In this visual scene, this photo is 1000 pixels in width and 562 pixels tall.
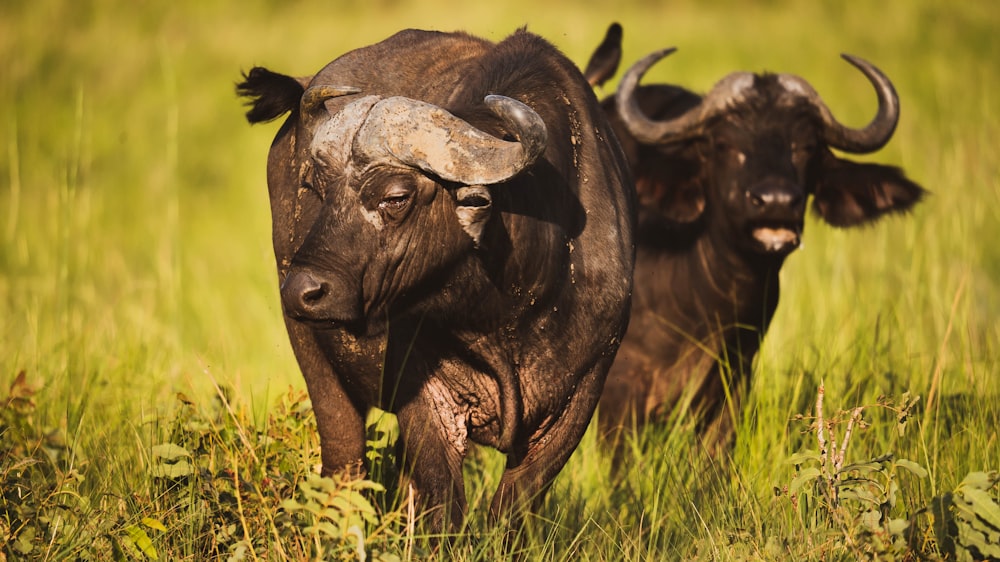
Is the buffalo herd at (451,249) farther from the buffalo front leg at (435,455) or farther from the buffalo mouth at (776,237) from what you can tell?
the buffalo mouth at (776,237)

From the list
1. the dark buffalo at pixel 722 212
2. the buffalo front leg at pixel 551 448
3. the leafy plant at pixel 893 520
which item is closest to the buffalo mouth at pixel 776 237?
the dark buffalo at pixel 722 212

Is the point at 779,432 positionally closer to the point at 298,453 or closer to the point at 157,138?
the point at 298,453

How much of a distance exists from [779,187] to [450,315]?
258cm

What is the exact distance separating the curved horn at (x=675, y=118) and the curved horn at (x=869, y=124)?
26 centimetres

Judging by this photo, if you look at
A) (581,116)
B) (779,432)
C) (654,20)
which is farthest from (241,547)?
(654,20)

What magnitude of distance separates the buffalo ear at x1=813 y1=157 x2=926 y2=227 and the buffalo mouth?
74 centimetres

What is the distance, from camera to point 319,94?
14.5 ft

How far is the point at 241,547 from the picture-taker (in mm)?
3883

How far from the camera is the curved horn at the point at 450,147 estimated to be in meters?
4.00

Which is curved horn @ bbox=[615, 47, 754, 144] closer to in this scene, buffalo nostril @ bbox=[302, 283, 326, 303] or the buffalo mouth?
the buffalo mouth

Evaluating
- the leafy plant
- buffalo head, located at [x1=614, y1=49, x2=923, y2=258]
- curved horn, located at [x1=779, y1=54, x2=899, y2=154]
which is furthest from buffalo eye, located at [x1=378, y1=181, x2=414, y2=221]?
curved horn, located at [x1=779, y1=54, x2=899, y2=154]

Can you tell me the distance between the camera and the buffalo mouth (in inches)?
253

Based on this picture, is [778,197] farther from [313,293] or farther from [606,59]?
[313,293]

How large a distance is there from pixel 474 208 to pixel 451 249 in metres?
0.15
